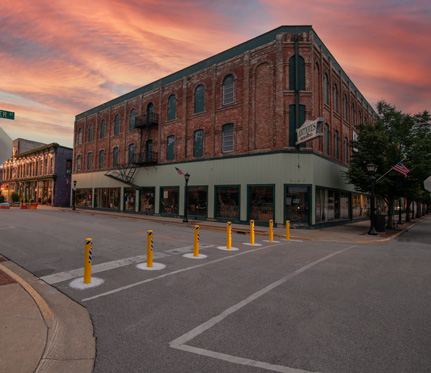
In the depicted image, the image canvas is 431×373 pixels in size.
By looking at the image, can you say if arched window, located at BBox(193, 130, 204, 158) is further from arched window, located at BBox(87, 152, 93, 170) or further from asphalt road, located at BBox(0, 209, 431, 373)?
arched window, located at BBox(87, 152, 93, 170)

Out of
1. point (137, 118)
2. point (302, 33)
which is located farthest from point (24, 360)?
point (137, 118)

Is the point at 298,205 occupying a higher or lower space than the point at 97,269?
higher

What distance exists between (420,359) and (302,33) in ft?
68.1

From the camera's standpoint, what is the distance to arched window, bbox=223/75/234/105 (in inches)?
870

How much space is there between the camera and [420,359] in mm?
3246

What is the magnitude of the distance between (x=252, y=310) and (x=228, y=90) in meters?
20.4

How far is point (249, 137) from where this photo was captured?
2031cm

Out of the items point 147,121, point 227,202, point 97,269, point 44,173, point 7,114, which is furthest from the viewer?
point 44,173

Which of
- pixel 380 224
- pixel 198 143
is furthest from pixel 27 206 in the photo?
pixel 380 224

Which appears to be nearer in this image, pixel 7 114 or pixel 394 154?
pixel 7 114

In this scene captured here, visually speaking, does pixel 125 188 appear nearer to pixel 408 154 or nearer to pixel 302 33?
pixel 302 33

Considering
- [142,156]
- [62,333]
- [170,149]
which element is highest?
[170,149]

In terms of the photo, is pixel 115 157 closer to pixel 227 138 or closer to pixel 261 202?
pixel 227 138

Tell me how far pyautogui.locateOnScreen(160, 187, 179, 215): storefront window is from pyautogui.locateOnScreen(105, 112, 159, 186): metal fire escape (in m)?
3.38
